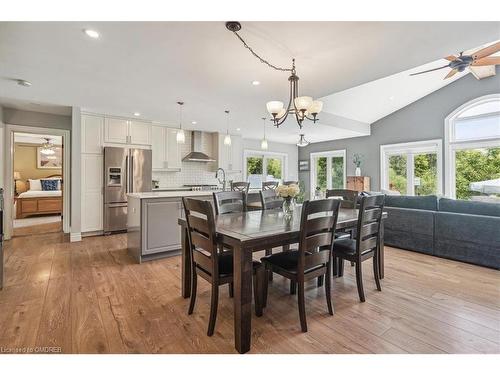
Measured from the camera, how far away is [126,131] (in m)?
5.15

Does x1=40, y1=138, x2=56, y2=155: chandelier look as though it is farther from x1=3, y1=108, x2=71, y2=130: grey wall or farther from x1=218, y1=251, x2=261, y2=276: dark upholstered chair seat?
x1=218, y1=251, x2=261, y2=276: dark upholstered chair seat

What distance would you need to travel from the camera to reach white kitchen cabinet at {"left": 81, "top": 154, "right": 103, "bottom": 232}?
15.4 ft

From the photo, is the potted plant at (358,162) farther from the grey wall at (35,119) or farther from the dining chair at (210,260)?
the grey wall at (35,119)

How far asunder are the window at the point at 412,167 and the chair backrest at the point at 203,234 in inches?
256

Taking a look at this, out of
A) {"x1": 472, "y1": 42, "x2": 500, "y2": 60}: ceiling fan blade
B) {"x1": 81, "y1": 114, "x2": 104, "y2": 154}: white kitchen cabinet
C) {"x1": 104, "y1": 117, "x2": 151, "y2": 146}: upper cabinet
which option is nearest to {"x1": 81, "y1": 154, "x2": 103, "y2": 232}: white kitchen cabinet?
{"x1": 81, "y1": 114, "x2": 104, "y2": 154}: white kitchen cabinet

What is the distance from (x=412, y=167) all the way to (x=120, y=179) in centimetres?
704

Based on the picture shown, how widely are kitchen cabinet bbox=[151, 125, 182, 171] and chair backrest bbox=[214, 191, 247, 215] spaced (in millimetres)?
3356

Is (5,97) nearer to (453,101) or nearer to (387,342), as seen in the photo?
(387,342)

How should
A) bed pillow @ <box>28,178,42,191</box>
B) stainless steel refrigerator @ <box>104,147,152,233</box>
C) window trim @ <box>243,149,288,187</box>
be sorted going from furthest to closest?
window trim @ <box>243,149,288,187</box> < bed pillow @ <box>28,178,42,191</box> < stainless steel refrigerator @ <box>104,147,152,233</box>

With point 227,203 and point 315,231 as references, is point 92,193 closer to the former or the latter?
point 227,203

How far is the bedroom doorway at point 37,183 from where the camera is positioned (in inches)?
247

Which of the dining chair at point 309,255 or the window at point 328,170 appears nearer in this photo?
the dining chair at point 309,255

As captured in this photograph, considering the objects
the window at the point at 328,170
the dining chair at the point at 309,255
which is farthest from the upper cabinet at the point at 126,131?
the window at the point at 328,170
